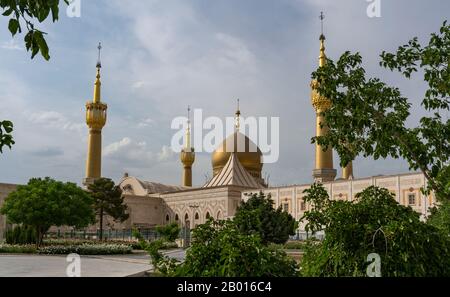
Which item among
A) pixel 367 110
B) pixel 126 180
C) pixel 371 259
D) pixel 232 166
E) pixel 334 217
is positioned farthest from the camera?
pixel 126 180

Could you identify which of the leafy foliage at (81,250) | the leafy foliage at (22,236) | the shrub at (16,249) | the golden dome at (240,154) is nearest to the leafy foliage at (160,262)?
the leafy foliage at (81,250)

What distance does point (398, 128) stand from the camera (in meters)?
A: 6.24

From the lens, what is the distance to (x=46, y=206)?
28.1 metres

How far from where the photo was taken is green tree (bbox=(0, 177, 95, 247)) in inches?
1101

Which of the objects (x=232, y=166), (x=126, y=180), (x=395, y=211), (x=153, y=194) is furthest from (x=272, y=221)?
(x=126, y=180)

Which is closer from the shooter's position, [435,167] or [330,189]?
[435,167]

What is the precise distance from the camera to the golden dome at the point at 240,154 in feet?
215

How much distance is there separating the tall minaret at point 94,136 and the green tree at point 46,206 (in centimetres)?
2853

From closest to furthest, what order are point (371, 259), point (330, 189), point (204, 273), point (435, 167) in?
point (204, 273), point (371, 259), point (435, 167), point (330, 189)

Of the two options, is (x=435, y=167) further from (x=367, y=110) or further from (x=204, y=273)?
(x=204, y=273)

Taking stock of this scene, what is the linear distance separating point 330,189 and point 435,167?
4112cm

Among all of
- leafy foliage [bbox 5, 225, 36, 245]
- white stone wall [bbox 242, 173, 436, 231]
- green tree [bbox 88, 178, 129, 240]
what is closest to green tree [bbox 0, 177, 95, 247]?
leafy foliage [bbox 5, 225, 36, 245]

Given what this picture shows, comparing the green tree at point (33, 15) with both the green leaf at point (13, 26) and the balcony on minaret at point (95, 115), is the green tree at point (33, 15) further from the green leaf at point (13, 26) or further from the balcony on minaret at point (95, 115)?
the balcony on minaret at point (95, 115)

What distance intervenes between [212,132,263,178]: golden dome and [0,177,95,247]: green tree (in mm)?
36159
